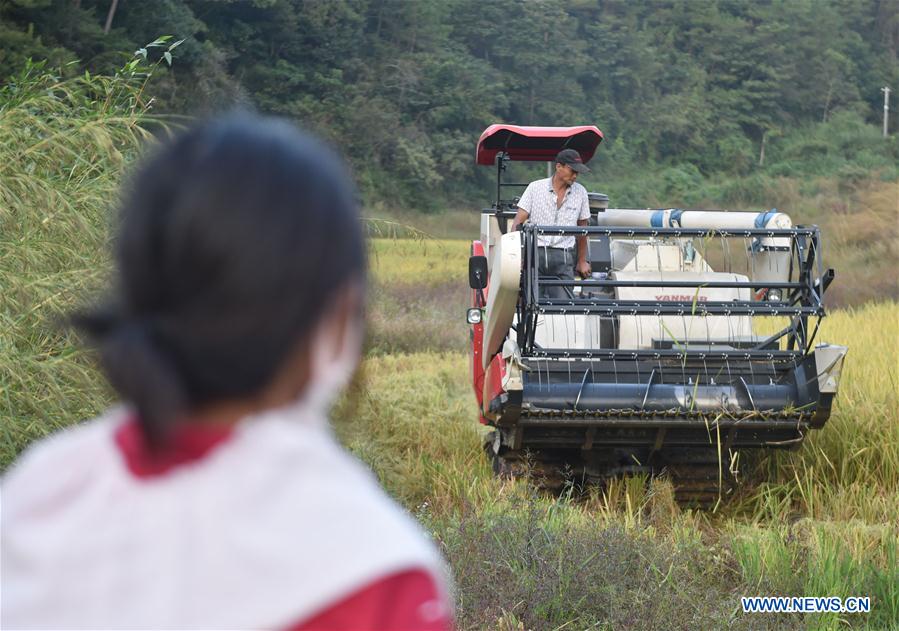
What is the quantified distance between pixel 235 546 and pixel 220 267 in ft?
0.74

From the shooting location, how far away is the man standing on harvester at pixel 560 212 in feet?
27.3

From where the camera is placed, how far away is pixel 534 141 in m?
9.73

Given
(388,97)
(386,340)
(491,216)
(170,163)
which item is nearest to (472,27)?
(388,97)

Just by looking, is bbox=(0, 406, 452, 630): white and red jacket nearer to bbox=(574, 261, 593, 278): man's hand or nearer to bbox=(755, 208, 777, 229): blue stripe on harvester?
bbox=(574, 261, 593, 278): man's hand

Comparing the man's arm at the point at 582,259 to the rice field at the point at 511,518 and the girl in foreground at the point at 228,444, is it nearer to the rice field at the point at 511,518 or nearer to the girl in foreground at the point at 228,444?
the rice field at the point at 511,518

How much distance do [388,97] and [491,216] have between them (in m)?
32.1

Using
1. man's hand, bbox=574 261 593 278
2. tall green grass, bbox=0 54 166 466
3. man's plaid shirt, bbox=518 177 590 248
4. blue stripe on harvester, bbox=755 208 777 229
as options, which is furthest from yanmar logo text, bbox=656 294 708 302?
tall green grass, bbox=0 54 166 466

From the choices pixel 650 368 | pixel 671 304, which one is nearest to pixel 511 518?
pixel 671 304

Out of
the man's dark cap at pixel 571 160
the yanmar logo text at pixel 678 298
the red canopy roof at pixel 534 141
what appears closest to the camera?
the yanmar logo text at pixel 678 298

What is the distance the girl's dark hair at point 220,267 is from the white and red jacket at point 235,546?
0.05 m

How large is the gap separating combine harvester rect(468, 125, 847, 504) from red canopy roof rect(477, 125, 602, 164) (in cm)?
135

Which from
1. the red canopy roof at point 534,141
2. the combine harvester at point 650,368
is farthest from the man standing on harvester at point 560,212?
the red canopy roof at point 534,141

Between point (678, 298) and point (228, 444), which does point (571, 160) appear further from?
point (228, 444)

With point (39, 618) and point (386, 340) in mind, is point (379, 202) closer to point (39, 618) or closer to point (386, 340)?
point (386, 340)
